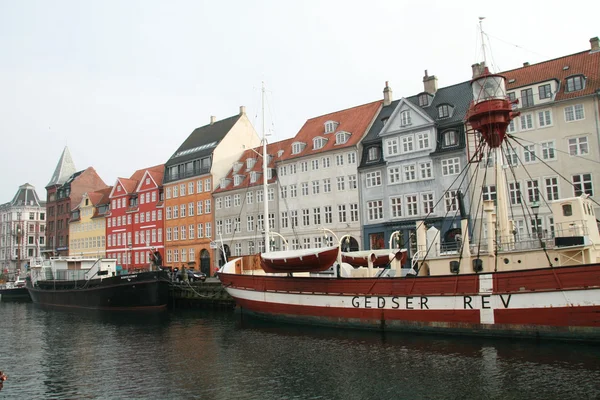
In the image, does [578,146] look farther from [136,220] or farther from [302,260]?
[136,220]

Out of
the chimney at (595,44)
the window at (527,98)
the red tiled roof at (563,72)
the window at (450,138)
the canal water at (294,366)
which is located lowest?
the canal water at (294,366)

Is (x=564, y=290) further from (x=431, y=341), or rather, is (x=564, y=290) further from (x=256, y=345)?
(x=256, y=345)

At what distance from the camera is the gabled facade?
43156 millimetres

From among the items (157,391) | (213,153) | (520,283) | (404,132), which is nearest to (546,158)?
(404,132)

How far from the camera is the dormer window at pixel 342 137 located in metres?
44.3

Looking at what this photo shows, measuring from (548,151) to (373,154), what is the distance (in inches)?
509

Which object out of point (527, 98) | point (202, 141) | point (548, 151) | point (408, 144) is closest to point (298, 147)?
point (408, 144)

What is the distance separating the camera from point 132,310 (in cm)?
3834

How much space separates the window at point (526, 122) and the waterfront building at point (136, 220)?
135ft

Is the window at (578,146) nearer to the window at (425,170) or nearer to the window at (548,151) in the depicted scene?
the window at (548,151)

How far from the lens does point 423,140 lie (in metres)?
39.2

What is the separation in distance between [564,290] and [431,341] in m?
5.08

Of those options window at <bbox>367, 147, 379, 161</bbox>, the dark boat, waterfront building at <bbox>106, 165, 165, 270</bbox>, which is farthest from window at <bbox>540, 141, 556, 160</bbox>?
waterfront building at <bbox>106, 165, 165, 270</bbox>

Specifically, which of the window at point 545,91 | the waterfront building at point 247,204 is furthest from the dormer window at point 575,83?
the waterfront building at point 247,204
